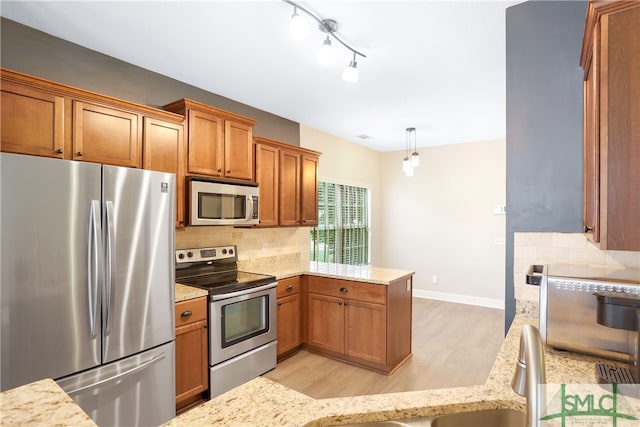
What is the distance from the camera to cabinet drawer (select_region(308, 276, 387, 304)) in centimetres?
308

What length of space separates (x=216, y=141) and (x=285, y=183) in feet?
3.25

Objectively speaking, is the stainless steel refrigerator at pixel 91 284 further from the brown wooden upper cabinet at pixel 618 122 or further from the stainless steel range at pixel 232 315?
the brown wooden upper cabinet at pixel 618 122

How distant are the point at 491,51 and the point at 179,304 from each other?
298 cm

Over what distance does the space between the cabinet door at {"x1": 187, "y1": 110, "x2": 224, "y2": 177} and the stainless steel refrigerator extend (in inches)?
25.8

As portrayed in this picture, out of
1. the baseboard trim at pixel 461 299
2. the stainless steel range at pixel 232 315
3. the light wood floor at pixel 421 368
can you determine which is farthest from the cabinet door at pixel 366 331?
the baseboard trim at pixel 461 299

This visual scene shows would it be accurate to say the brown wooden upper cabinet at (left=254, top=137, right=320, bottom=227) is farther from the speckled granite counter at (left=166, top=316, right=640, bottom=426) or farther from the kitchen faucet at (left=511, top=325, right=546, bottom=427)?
the kitchen faucet at (left=511, top=325, right=546, bottom=427)

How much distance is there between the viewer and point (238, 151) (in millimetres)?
3213

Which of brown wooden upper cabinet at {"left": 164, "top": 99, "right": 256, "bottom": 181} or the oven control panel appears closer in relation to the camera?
brown wooden upper cabinet at {"left": 164, "top": 99, "right": 256, "bottom": 181}

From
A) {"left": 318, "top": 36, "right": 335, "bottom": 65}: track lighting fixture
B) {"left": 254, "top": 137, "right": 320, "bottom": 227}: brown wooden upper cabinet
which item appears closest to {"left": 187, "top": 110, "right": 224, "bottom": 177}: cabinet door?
{"left": 254, "top": 137, "right": 320, "bottom": 227}: brown wooden upper cabinet

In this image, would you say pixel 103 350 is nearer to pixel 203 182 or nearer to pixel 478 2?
pixel 203 182

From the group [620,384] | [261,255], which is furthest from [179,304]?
[620,384]

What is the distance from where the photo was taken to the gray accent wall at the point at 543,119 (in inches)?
69.5

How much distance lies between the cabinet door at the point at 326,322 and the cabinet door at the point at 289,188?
3.00ft

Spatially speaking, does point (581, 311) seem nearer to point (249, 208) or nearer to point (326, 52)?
point (326, 52)
